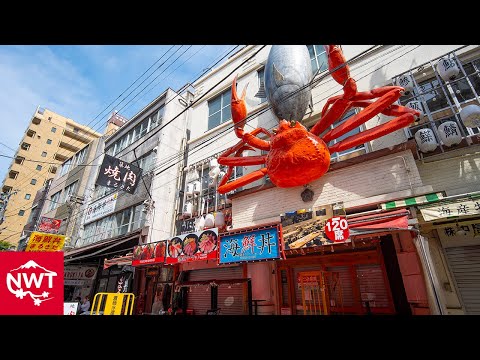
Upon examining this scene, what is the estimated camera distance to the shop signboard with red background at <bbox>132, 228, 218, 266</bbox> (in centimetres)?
940

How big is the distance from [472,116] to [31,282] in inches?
337

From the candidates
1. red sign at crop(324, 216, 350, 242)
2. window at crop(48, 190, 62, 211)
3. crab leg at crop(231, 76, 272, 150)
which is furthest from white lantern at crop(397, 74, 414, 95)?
window at crop(48, 190, 62, 211)

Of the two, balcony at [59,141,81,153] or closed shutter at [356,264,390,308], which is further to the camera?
balcony at [59,141,81,153]

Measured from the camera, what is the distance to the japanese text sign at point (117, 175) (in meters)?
12.3

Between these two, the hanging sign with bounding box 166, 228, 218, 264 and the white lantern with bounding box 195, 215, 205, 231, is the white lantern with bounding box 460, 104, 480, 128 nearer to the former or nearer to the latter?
the hanging sign with bounding box 166, 228, 218, 264

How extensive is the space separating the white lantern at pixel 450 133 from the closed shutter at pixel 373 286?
12.5 feet

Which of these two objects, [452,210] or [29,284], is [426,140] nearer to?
[452,210]

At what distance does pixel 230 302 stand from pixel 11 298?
9.15 metres

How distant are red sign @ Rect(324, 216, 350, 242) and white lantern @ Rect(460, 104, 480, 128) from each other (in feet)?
11.9

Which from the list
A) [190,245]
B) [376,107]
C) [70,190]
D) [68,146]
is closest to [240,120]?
[376,107]

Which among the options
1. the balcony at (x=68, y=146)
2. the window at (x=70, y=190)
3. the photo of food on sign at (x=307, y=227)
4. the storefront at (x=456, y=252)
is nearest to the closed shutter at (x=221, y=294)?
the photo of food on sign at (x=307, y=227)
